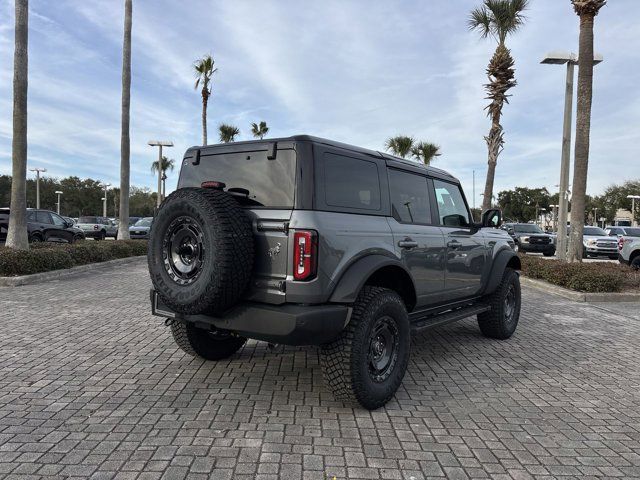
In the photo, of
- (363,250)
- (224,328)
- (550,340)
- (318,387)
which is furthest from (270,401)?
(550,340)

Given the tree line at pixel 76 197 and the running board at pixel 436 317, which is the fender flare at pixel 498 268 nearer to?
the running board at pixel 436 317

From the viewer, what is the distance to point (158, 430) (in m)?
3.24

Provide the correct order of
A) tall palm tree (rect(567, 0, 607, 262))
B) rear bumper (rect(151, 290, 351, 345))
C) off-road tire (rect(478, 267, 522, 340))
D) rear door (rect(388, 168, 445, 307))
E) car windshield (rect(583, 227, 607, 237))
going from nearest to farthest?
1. rear bumper (rect(151, 290, 351, 345))
2. rear door (rect(388, 168, 445, 307))
3. off-road tire (rect(478, 267, 522, 340))
4. tall palm tree (rect(567, 0, 607, 262))
5. car windshield (rect(583, 227, 607, 237))

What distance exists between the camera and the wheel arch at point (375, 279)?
3414 millimetres

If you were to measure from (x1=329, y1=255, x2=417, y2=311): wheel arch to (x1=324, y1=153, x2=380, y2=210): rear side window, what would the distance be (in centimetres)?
48

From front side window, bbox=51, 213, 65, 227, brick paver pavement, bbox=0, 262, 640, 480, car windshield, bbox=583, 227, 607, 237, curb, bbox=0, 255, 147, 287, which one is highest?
car windshield, bbox=583, 227, 607, 237

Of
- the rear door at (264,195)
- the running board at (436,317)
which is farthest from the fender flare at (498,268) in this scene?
the rear door at (264,195)

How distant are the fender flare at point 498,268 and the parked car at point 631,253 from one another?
9.33 m

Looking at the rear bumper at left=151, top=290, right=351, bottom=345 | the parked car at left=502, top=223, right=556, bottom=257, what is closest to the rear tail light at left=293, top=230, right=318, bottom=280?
the rear bumper at left=151, top=290, right=351, bottom=345

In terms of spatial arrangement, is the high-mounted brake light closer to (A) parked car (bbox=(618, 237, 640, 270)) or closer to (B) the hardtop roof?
(B) the hardtop roof

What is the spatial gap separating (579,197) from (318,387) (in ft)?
32.3

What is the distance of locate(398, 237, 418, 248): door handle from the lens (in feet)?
13.5

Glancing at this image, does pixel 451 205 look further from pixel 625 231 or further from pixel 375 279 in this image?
pixel 625 231

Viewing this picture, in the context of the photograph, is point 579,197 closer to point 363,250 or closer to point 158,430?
point 363,250
